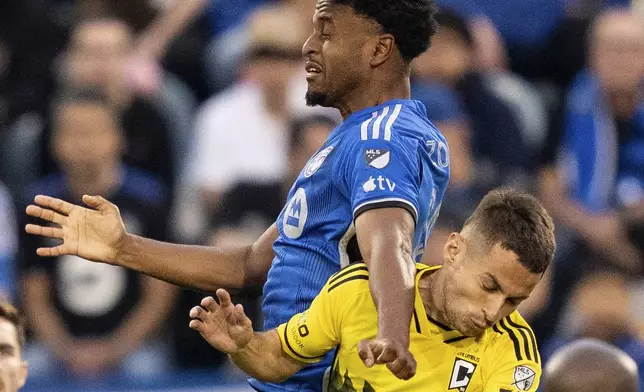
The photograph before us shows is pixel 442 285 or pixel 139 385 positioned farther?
pixel 139 385

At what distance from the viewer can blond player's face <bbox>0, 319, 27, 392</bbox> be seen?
4562 mm

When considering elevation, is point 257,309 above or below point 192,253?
below

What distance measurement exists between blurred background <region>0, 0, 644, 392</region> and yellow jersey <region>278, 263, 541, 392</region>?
12.1 ft

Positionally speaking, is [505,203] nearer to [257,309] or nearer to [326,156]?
[326,156]

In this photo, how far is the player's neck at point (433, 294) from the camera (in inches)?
136

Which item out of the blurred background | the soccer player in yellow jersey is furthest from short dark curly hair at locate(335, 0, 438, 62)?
the blurred background

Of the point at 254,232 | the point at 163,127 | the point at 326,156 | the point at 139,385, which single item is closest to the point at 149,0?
the point at 163,127

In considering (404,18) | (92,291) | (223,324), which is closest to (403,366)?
(223,324)

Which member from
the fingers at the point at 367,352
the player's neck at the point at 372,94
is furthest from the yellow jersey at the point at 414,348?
the player's neck at the point at 372,94

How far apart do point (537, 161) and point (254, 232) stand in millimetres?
1900

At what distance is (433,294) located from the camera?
11.4 ft

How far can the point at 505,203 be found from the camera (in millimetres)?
3461

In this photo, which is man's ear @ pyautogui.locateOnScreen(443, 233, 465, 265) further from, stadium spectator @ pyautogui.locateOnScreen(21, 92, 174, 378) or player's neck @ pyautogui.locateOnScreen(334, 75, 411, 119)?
stadium spectator @ pyautogui.locateOnScreen(21, 92, 174, 378)

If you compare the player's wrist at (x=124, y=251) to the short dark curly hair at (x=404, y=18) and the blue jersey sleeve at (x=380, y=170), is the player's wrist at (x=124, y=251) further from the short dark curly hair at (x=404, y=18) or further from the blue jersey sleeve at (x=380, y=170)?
the short dark curly hair at (x=404, y=18)
